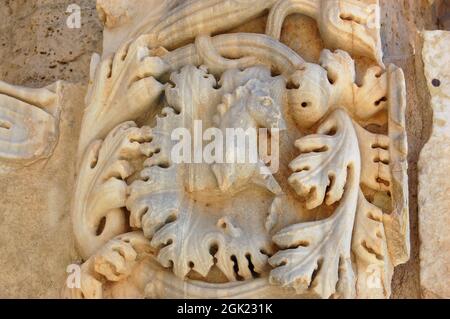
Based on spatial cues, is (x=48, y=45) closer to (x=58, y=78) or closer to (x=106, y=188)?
(x=58, y=78)

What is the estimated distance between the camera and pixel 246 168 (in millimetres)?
2193

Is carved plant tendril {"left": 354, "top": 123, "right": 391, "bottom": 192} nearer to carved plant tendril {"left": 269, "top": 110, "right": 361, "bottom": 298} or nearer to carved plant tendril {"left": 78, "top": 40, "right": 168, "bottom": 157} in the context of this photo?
carved plant tendril {"left": 269, "top": 110, "right": 361, "bottom": 298}

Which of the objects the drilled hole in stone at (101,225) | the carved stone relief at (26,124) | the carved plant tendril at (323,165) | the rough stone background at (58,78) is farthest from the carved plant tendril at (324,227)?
the carved stone relief at (26,124)

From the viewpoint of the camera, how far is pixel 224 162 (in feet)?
7.20

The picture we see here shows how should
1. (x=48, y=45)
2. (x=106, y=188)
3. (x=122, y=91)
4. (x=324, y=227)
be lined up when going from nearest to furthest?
(x=324, y=227) < (x=106, y=188) < (x=122, y=91) < (x=48, y=45)

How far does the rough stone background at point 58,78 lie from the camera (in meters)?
2.34

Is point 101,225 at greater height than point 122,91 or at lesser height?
lesser

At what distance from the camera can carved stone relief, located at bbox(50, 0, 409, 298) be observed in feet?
7.02

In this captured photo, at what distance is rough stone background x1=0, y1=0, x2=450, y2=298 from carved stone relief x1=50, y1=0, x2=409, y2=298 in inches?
4.3

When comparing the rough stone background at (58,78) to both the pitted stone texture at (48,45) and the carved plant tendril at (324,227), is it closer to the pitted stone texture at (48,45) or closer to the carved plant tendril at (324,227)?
the pitted stone texture at (48,45)

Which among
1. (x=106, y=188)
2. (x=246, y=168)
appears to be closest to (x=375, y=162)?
(x=246, y=168)

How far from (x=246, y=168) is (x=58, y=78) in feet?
1.96

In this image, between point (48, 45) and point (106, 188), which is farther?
point (48, 45)

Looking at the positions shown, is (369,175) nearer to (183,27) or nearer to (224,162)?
(224,162)
